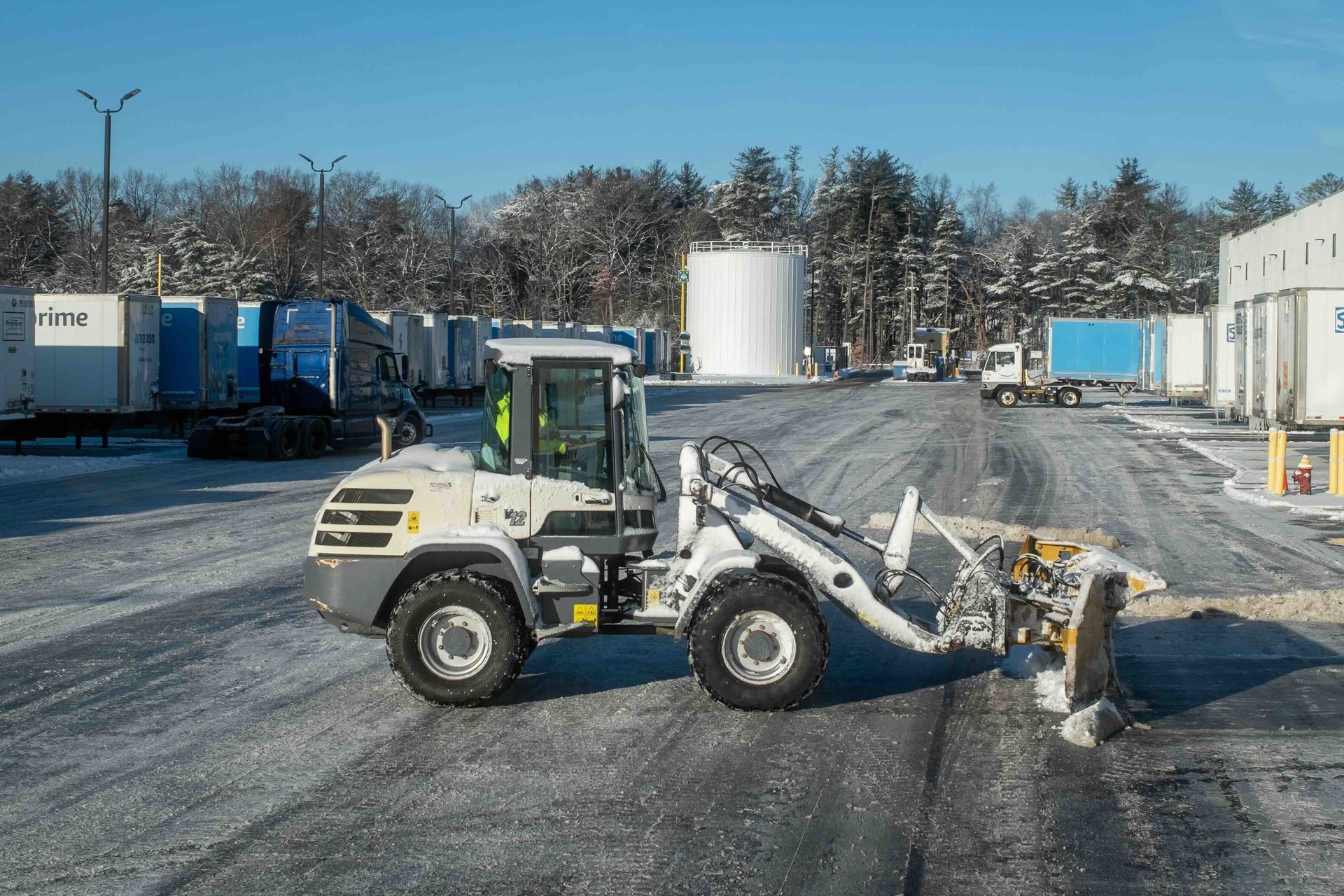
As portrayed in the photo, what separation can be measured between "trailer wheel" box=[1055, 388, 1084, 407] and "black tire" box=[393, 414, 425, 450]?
28890 millimetres

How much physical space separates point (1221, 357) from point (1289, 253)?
1663 cm

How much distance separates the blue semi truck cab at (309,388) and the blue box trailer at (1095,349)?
31447 mm

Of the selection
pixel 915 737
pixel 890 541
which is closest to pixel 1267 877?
pixel 915 737

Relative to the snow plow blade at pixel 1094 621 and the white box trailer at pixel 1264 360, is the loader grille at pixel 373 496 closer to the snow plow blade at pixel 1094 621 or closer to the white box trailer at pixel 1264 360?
the snow plow blade at pixel 1094 621

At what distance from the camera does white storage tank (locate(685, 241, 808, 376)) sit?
8425 centimetres

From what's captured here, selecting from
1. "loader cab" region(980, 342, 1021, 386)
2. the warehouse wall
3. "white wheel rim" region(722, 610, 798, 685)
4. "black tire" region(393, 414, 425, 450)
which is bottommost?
"white wheel rim" region(722, 610, 798, 685)

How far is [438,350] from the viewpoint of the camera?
1778 inches

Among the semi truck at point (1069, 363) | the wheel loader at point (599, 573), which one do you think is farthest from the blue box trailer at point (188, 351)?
the semi truck at point (1069, 363)

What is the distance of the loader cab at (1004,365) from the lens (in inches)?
1983

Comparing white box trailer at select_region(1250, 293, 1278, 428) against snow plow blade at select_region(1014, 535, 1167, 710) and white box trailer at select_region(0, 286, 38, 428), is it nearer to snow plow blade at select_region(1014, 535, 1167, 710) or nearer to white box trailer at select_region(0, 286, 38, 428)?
snow plow blade at select_region(1014, 535, 1167, 710)

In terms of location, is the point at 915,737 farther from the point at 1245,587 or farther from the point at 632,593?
the point at 1245,587

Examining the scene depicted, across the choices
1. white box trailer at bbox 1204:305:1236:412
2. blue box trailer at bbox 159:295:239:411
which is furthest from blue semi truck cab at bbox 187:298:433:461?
white box trailer at bbox 1204:305:1236:412

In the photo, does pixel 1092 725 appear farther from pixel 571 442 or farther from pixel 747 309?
pixel 747 309

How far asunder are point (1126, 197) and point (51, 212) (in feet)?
272
